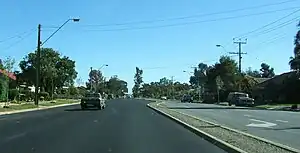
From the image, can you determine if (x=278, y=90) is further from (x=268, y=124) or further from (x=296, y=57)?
(x=268, y=124)

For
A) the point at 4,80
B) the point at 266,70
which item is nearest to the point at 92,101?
the point at 4,80

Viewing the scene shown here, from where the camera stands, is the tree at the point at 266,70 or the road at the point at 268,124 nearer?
the road at the point at 268,124

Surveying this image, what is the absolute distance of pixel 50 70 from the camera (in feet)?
324

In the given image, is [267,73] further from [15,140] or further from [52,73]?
[15,140]

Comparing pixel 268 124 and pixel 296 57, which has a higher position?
pixel 296 57

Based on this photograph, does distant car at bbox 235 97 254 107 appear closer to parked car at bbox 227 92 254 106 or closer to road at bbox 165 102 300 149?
parked car at bbox 227 92 254 106

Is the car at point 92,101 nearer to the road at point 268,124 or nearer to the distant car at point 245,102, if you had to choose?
the road at point 268,124

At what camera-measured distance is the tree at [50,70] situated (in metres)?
100

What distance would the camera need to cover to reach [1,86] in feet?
217

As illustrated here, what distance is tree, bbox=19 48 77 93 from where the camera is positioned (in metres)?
100

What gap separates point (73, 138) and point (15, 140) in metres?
2.13

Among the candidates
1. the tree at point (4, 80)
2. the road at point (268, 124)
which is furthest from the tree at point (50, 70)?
the road at point (268, 124)

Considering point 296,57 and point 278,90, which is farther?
point 278,90

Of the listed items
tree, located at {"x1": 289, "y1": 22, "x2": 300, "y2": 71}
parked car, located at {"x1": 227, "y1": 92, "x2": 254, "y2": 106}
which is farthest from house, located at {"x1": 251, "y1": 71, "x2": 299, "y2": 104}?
parked car, located at {"x1": 227, "y1": 92, "x2": 254, "y2": 106}
